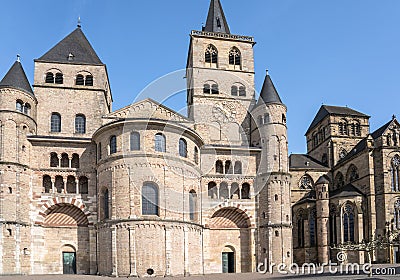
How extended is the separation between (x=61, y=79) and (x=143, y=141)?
608 inches

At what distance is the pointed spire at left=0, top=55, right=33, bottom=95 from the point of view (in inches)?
1727

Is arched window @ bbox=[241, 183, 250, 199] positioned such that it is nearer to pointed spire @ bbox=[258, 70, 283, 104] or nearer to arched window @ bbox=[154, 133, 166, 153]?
pointed spire @ bbox=[258, 70, 283, 104]

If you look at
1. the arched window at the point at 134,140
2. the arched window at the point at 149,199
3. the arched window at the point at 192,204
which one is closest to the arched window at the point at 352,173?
the arched window at the point at 192,204

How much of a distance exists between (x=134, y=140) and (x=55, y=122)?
12479 millimetres

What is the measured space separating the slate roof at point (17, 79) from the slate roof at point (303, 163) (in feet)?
106

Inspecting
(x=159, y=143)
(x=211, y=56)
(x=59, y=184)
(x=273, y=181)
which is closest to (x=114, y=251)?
(x=159, y=143)

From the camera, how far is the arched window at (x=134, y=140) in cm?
4056

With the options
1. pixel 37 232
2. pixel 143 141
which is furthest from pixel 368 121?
pixel 37 232

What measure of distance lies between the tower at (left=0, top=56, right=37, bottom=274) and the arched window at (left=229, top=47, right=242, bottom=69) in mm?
24686

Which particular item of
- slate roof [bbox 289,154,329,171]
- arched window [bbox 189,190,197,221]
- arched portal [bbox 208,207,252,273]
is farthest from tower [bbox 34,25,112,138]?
slate roof [bbox 289,154,329,171]

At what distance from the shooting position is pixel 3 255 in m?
39.2

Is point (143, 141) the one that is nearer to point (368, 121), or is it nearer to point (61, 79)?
point (61, 79)

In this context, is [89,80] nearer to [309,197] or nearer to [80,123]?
[80,123]

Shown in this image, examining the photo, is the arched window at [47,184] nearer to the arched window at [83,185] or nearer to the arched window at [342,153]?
the arched window at [83,185]
